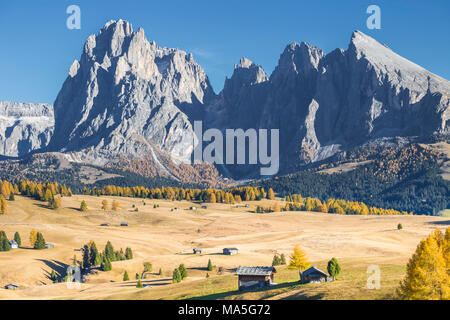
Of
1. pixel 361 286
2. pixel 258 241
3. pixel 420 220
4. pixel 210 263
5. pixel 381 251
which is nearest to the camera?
pixel 361 286

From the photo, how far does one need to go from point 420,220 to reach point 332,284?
149537 mm

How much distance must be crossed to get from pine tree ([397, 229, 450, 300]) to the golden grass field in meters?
5.86

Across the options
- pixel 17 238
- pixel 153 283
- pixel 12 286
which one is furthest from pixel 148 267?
pixel 17 238

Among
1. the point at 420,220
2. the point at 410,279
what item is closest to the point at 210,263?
the point at 410,279

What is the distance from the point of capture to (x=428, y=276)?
41406mm

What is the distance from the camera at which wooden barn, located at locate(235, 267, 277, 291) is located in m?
67.2

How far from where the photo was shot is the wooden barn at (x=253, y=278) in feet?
221

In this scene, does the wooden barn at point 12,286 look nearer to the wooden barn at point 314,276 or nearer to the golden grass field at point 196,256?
the golden grass field at point 196,256

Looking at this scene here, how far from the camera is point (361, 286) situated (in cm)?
5444

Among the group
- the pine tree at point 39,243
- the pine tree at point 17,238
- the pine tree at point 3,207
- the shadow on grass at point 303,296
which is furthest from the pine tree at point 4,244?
the shadow on grass at point 303,296

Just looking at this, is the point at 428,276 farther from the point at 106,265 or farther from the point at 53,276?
the point at 53,276

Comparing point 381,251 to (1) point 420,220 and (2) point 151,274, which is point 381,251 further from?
(1) point 420,220

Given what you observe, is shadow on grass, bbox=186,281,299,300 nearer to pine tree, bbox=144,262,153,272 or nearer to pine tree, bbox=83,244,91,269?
pine tree, bbox=144,262,153,272

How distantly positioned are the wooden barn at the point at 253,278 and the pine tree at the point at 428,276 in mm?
26910
